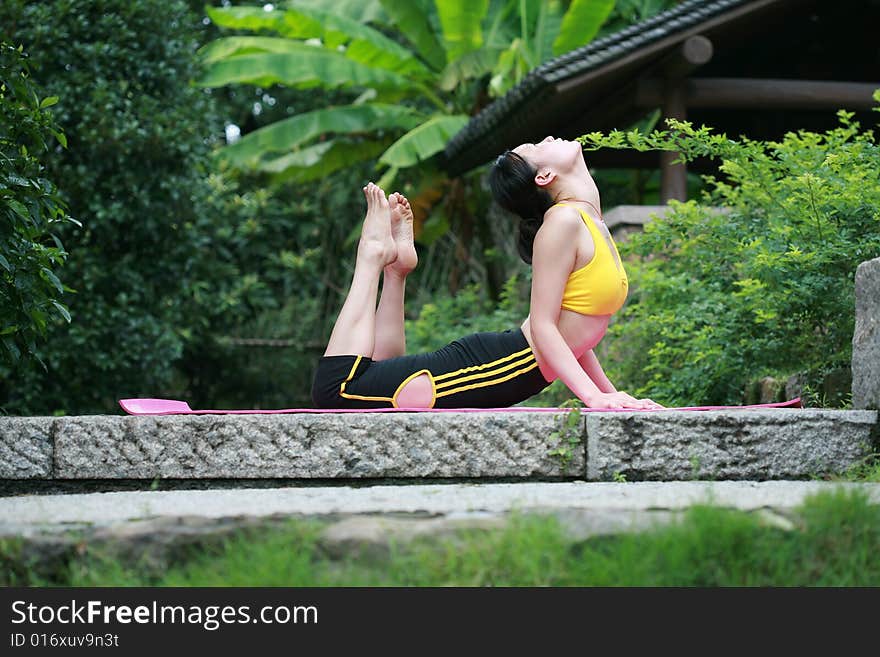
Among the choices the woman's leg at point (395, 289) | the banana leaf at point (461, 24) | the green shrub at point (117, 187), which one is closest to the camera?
the woman's leg at point (395, 289)

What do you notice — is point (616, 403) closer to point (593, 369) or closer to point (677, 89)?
point (593, 369)

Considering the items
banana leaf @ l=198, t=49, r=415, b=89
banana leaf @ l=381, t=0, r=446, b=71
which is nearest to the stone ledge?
banana leaf @ l=198, t=49, r=415, b=89

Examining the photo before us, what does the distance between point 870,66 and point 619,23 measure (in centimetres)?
415

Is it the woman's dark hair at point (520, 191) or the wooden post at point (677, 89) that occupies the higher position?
the wooden post at point (677, 89)

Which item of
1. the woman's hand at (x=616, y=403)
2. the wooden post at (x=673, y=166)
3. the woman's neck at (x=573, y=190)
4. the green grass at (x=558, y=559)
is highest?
the wooden post at (x=673, y=166)

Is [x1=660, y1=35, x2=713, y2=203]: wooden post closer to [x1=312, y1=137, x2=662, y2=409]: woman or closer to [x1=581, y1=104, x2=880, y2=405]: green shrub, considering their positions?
[x1=581, y1=104, x2=880, y2=405]: green shrub

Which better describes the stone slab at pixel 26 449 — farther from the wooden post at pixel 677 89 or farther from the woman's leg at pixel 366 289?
the wooden post at pixel 677 89

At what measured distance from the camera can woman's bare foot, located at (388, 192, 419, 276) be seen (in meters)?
4.13

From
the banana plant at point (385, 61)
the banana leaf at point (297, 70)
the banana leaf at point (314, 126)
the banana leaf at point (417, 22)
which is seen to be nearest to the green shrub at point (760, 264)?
the banana plant at point (385, 61)

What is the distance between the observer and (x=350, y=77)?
1204 centimetres

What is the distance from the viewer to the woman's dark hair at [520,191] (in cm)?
393

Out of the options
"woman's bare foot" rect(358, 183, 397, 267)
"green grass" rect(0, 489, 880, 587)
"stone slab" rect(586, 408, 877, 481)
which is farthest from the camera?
"woman's bare foot" rect(358, 183, 397, 267)

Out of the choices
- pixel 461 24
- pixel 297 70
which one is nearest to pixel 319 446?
pixel 461 24

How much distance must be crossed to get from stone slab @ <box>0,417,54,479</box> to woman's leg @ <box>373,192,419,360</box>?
123 cm
